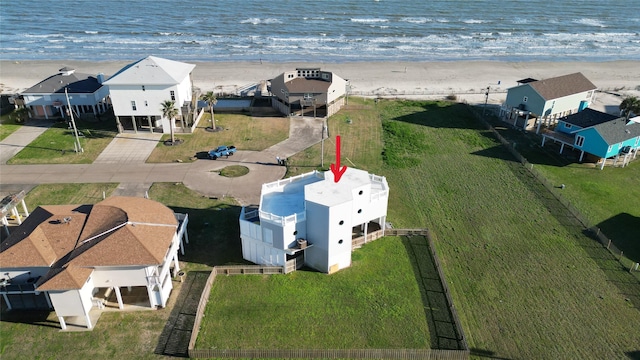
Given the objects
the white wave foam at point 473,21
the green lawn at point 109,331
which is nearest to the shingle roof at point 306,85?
the green lawn at point 109,331

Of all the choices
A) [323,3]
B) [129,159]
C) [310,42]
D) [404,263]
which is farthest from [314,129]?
[323,3]

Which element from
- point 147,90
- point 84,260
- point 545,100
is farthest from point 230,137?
point 545,100

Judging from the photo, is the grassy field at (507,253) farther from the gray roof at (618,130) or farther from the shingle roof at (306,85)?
the shingle roof at (306,85)

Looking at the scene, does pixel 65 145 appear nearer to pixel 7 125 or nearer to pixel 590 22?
pixel 7 125

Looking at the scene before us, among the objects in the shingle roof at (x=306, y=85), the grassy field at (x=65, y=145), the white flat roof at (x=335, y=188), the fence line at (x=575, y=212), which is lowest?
the fence line at (x=575, y=212)

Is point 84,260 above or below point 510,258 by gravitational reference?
above

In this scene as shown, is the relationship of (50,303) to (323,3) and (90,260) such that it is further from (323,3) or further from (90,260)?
(323,3)
